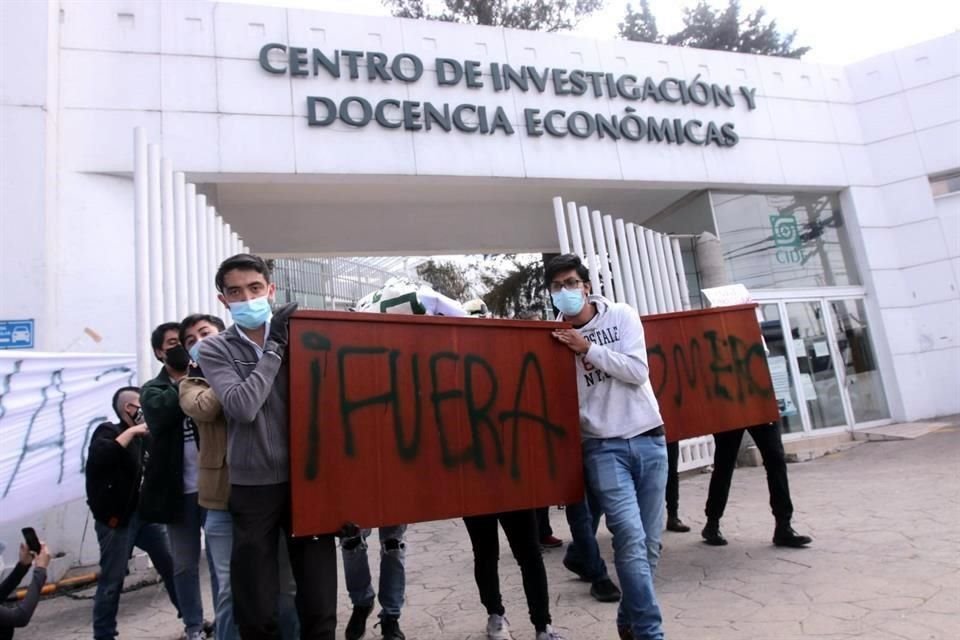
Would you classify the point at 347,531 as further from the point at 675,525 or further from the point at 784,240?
the point at 784,240

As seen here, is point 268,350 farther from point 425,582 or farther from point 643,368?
point 425,582

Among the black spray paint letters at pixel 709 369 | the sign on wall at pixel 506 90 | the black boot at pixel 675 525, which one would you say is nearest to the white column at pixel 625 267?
the sign on wall at pixel 506 90

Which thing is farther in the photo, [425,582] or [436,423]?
[425,582]

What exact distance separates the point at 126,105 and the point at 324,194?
251 centimetres

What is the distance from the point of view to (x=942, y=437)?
803cm

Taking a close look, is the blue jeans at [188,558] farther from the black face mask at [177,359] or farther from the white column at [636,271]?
the white column at [636,271]

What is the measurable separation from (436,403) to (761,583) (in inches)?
90.1

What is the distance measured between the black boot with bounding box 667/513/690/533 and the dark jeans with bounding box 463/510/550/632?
7.79 feet

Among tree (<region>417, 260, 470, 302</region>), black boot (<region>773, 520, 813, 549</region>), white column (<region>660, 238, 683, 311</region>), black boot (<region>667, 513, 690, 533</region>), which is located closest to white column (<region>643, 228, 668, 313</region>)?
white column (<region>660, 238, 683, 311</region>)

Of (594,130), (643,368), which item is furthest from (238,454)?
(594,130)

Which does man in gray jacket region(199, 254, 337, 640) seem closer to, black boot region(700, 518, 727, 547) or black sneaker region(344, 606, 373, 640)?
black sneaker region(344, 606, 373, 640)

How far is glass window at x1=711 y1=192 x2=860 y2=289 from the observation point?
360 inches

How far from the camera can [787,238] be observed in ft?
31.2

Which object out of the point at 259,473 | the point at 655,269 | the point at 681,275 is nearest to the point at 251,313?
the point at 259,473
